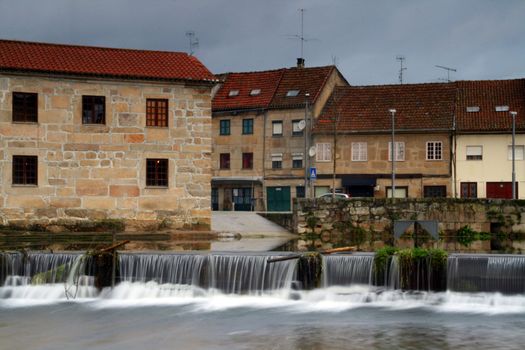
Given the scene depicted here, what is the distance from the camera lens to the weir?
22.5 m

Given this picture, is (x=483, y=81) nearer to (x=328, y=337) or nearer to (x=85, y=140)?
(x=85, y=140)

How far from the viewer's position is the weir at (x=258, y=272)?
22.5m

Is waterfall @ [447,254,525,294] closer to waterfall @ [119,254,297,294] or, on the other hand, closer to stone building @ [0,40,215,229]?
waterfall @ [119,254,297,294]

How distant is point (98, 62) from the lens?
1391 inches

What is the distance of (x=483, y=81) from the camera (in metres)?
Result: 55.8

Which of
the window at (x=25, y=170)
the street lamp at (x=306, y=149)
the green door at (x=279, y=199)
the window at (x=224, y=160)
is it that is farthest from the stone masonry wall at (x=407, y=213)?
the window at (x=224, y=160)

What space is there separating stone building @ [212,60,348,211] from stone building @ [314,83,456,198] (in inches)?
62.1

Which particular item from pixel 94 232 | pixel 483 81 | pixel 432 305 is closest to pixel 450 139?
pixel 483 81

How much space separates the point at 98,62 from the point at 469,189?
25872mm

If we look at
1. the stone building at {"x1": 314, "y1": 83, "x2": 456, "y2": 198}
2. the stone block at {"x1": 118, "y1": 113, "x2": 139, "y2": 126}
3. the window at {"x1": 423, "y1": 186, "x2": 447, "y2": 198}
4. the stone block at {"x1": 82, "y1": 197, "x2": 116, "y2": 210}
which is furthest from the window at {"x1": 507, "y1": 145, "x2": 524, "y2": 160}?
the stone block at {"x1": 82, "y1": 197, "x2": 116, "y2": 210}

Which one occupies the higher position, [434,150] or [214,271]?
[434,150]

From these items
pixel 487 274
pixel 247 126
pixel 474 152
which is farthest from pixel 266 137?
pixel 487 274

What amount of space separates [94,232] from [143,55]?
787 centimetres

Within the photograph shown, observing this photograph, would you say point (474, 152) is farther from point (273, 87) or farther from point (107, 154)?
point (107, 154)
